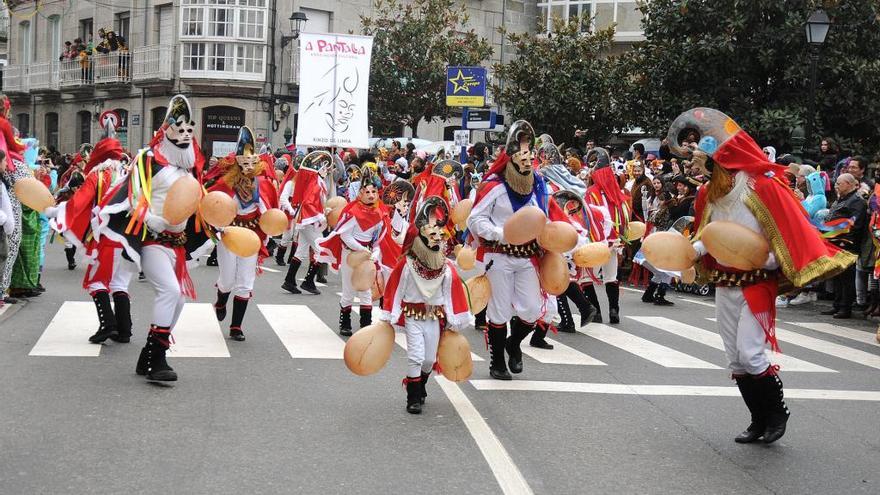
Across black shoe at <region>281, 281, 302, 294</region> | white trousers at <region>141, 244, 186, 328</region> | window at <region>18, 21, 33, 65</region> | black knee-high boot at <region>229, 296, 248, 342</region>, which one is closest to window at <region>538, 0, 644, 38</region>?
window at <region>18, 21, 33, 65</region>

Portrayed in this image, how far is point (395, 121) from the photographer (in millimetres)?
35875

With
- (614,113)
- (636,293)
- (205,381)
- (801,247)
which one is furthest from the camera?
(614,113)

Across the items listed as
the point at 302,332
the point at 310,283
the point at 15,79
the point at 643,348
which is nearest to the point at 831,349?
the point at 643,348

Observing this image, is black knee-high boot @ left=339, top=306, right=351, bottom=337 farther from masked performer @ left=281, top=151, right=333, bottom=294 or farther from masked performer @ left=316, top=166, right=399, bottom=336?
masked performer @ left=281, top=151, right=333, bottom=294

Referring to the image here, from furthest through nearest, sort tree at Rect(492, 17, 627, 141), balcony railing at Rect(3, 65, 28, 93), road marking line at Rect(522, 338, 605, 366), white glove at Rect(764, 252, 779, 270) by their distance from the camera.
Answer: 1. balcony railing at Rect(3, 65, 28, 93)
2. tree at Rect(492, 17, 627, 141)
3. road marking line at Rect(522, 338, 605, 366)
4. white glove at Rect(764, 252, 779, 270)

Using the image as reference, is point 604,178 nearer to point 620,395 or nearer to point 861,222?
point 861,222

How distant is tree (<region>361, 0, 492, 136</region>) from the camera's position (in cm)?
3456

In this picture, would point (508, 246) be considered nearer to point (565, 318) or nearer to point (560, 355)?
point (560, 355)

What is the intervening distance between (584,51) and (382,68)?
10063mm

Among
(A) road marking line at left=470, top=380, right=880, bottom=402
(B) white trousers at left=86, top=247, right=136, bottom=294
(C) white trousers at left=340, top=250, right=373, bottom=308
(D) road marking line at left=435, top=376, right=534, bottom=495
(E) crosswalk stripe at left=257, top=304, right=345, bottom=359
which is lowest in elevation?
(E) crosswalk stripe at left=257, top=304, right=345, bottom=359

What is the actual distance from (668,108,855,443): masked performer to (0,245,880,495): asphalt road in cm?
37

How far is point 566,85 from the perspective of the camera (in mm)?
25609

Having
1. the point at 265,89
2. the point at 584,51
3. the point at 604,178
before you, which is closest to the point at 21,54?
the point at 265,89

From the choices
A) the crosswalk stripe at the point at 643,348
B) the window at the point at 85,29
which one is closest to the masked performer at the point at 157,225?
the crosswalk stripe at the point at 643,348
